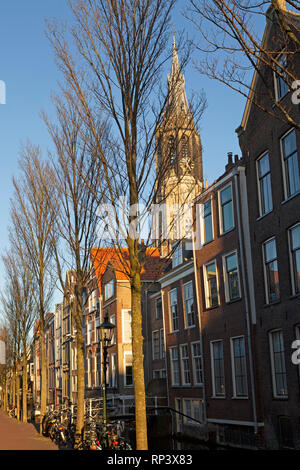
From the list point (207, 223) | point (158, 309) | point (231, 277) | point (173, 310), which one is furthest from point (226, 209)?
point (158, 309)

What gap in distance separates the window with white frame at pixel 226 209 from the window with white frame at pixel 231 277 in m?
1.37

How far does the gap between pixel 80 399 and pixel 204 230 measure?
11692 mm

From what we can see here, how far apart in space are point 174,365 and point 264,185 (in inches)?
563

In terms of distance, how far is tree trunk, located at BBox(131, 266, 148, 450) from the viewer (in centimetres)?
1117

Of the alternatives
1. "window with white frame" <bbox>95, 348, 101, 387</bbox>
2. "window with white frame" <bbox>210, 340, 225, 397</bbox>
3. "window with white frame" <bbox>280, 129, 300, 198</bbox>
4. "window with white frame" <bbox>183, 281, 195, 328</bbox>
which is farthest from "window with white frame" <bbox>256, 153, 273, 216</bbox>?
"window with white frame" <bbox>95, 348, 101, 387</bbox>

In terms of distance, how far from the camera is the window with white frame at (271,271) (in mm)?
20719

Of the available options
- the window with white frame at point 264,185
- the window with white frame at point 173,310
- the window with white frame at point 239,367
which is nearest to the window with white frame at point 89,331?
the window with white frame at point 173,310

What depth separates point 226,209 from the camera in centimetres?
2509

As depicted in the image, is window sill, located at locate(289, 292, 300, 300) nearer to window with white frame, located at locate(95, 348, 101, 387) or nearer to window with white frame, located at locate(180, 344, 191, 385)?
window with white frame, located at locate(180, 344, 191, 385)

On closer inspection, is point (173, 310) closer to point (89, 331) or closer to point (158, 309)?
point (158, 309)

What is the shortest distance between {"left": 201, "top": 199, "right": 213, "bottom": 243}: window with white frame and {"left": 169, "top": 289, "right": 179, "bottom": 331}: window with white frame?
5858 mm

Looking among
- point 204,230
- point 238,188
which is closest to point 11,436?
point 204,230
